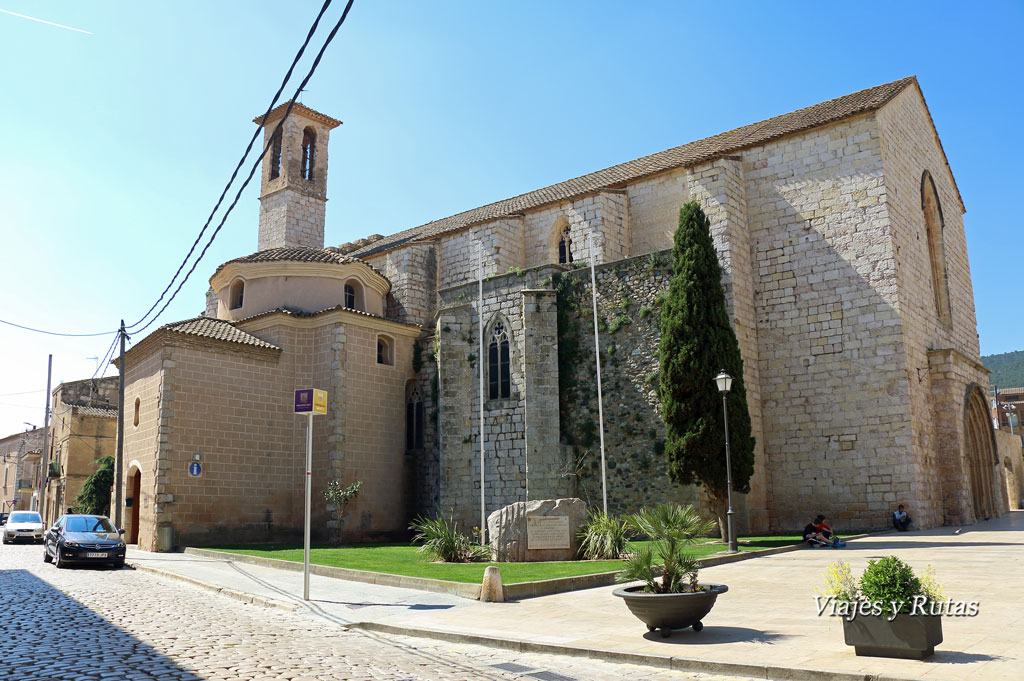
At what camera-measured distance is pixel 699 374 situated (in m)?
19.4

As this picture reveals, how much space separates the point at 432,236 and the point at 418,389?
7036 mm

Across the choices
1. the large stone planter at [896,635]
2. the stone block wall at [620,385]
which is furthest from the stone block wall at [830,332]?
the large stone planter at [896,635]

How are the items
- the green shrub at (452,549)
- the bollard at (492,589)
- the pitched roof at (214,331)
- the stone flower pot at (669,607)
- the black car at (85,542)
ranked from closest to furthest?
the stone flower pot at (669,607)
the bollard at (492,589)
the green shrub at (452,549)
the black car at (85,542)
the pitched roof at (214,331)

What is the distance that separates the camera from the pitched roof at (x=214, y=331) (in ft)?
78.6

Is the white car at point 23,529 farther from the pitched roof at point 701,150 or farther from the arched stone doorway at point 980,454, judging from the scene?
the arched stone doorway at point 980,454

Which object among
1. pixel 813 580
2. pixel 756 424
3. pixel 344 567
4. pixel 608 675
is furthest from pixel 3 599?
pixel 756 424

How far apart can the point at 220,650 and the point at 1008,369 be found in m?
125

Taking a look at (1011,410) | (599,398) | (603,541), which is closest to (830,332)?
(599,398)

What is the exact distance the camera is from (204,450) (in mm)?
23547

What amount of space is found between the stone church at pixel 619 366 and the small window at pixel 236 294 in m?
0.73

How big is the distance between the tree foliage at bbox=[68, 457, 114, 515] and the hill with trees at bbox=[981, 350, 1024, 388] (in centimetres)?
10346

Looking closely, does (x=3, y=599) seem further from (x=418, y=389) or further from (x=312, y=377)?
(x=418, y=389)

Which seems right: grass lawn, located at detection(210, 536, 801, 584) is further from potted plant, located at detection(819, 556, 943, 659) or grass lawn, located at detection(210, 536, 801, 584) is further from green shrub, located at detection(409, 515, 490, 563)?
potted plant, located at detection(819, 556, 943, 659)

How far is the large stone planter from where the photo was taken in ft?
21.3
